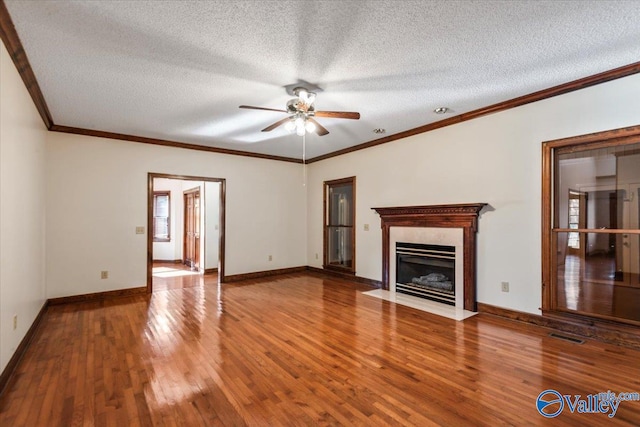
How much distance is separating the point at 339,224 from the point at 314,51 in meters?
4.32

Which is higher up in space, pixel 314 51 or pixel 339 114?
pixel 314 51

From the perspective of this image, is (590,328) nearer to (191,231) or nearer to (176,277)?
(176,277)

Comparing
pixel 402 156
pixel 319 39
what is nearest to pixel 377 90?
pixel 319 39

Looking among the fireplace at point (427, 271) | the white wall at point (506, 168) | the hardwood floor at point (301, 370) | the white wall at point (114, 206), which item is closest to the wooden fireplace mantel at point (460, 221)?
the white wall at point (506, 168)

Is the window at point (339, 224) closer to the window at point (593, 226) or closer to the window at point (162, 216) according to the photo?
the window at point (593, 226)

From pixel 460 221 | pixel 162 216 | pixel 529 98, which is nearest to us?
A: pixel 529 98

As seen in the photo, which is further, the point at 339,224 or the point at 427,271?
the point at 339,224

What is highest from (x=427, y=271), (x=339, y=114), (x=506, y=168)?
(x=339, y=114)

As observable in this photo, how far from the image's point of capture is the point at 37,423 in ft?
6.03

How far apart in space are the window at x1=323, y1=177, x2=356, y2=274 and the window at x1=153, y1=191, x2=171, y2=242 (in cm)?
476

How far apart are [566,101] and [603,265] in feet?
5.76

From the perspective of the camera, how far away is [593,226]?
3.17 m

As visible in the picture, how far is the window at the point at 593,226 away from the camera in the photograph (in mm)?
2945

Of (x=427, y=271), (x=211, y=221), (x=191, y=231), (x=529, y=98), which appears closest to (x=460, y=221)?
(x=427, y=271)
